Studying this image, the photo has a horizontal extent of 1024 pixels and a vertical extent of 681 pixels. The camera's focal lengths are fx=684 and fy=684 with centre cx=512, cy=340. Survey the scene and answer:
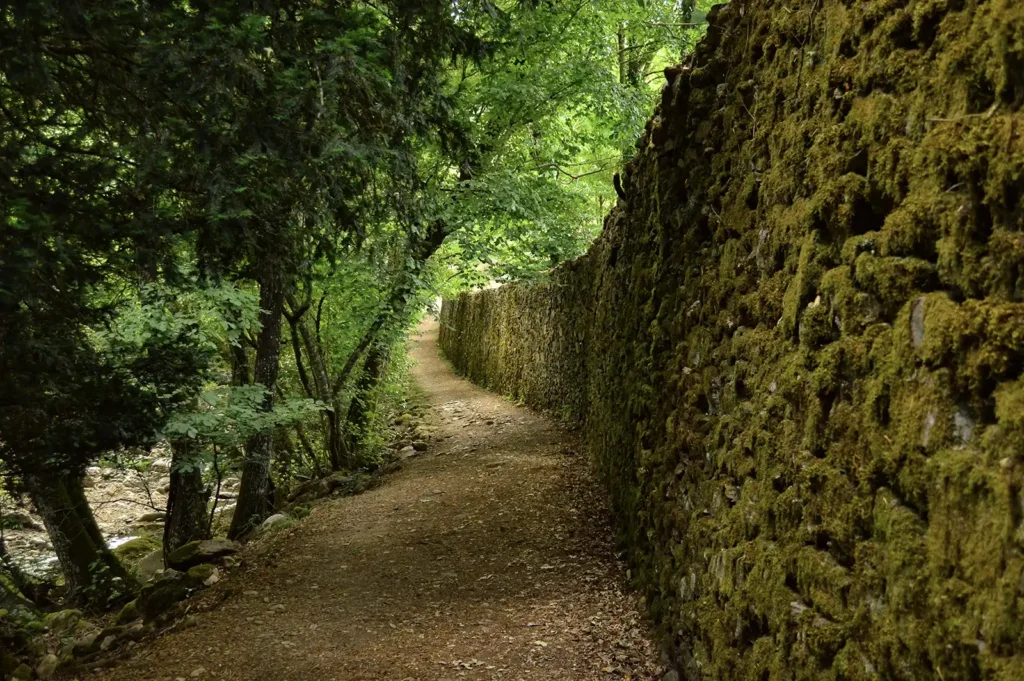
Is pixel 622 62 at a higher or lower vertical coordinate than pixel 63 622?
higher

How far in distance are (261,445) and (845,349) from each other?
26.0 feet

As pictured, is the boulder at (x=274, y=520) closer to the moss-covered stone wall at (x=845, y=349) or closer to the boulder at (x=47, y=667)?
the boulder at (x=47, y=667)

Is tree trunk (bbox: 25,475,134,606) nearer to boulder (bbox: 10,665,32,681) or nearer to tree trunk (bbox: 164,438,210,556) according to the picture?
tree trunk (bbox: 164,438,210,556)

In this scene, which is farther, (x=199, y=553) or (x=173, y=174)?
(x=199, y=553)

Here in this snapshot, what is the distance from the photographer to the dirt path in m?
4.38

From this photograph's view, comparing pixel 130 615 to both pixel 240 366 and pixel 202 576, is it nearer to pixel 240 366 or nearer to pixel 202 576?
pixel 202 576

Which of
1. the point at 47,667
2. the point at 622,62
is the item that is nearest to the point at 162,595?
the point at 47,667

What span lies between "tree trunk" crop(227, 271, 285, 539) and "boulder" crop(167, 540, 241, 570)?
1035mm

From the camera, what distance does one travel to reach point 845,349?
2.16 meters

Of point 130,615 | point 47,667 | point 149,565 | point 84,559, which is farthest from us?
point 149,565

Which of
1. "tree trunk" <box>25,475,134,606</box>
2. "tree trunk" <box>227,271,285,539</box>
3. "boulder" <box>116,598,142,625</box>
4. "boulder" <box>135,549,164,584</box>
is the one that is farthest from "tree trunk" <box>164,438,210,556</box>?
"boulder" <box>116,598,142,625</box>

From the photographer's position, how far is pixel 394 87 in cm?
498

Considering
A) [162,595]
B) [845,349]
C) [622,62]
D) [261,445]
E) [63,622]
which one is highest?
[622,62]

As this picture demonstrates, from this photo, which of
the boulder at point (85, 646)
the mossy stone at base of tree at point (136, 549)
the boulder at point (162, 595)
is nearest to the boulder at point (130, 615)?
the boulder at point (162, 595)
